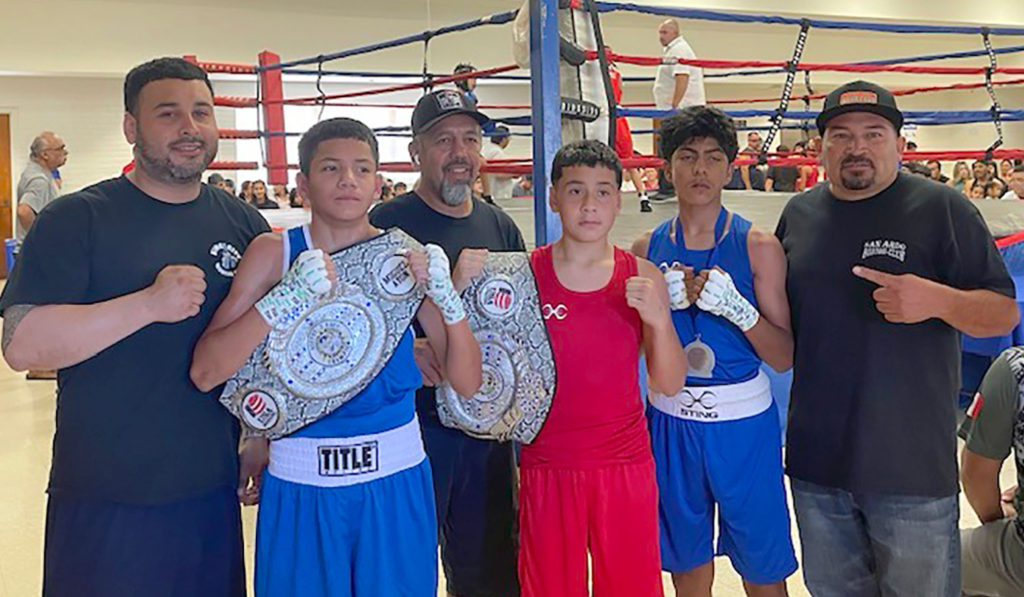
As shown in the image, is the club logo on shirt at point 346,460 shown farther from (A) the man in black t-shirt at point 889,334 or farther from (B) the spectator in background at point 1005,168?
(B) the spectator in background at point 1005,168

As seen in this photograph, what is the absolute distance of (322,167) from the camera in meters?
1.47

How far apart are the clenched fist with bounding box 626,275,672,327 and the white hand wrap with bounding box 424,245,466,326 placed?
32cm

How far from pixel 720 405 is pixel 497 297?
55 centimetres

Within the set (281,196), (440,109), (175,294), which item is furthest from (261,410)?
(281,196)

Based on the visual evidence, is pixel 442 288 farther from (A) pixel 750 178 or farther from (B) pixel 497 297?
(A) pixel 750 178

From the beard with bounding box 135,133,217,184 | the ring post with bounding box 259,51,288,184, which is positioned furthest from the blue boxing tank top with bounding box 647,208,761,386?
the ring post with bounding box 259,51,288,184

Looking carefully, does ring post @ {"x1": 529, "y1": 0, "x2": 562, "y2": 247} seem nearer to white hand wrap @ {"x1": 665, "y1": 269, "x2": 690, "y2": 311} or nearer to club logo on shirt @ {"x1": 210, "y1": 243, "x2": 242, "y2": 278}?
white hand wrap @ {"x1": 665, "y1": 269, "x2": 690, "y2": 311}

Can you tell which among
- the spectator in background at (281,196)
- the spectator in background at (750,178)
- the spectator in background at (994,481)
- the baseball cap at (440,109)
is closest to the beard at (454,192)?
the baseball cap at (440,109)

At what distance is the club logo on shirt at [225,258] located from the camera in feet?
4.96

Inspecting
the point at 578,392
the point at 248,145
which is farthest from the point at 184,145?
the point at 248,145

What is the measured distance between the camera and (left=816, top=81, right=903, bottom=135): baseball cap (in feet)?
5.41

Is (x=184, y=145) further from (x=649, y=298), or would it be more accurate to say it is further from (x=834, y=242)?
(x=834, y=242)

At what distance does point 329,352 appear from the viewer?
143 cm

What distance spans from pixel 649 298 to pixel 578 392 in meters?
0.24
